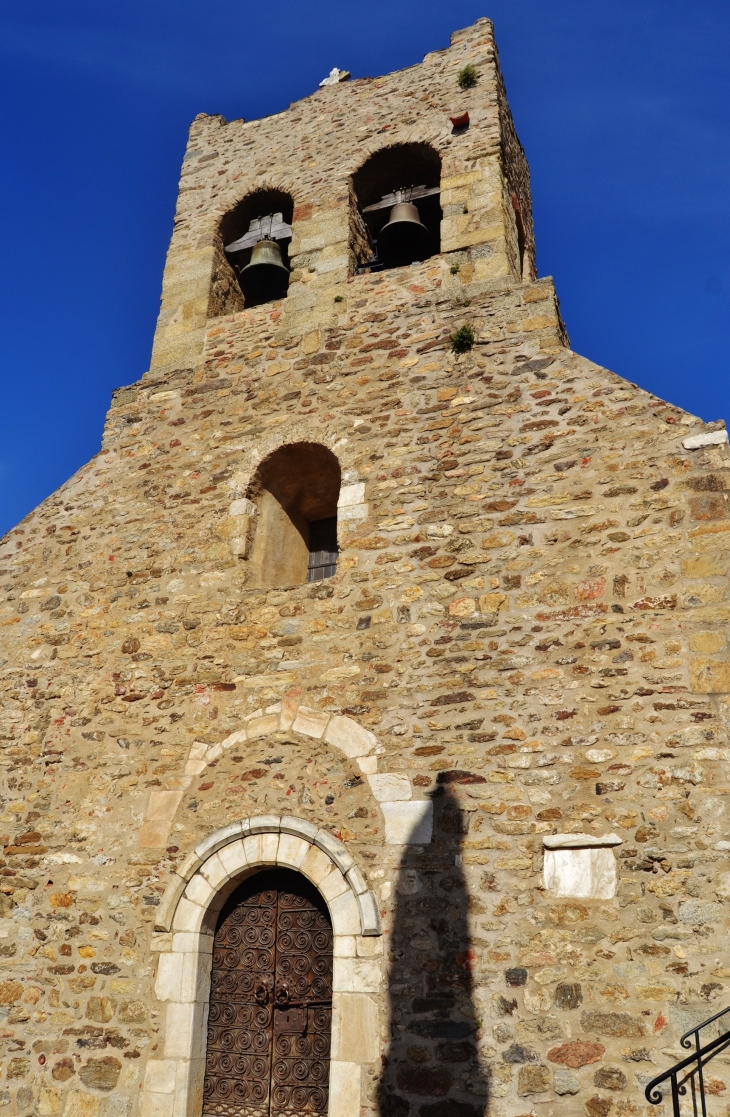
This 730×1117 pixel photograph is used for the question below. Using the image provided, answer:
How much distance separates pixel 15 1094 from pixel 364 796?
2.84m

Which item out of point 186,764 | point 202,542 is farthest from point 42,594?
point 186,764

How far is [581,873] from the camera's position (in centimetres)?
465

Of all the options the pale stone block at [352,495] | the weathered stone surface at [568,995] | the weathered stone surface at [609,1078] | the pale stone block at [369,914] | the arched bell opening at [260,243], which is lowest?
the weathered stone surface at [609,1078]

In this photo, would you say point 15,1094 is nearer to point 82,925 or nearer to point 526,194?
point 82,925

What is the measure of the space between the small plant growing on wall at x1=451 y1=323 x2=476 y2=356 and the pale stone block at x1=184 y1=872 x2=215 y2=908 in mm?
3956

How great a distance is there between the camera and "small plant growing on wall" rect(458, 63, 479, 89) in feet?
26.3

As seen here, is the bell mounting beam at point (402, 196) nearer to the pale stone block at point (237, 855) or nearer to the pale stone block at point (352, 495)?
the pale stone block at point (352, 495)

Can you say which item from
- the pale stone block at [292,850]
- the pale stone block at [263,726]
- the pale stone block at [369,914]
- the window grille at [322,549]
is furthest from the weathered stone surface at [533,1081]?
the window grille at [322,549]

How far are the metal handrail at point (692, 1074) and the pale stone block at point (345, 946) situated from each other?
1646 millimetres

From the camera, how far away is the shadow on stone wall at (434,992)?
4527 mm

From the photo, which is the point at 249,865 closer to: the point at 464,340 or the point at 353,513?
the point at 353,513

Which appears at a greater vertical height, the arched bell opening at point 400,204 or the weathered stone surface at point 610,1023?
the arched bell opening at point 400,204

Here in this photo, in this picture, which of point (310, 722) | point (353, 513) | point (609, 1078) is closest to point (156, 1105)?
point (310, 722)

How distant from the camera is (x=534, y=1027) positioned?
447 centimetres
